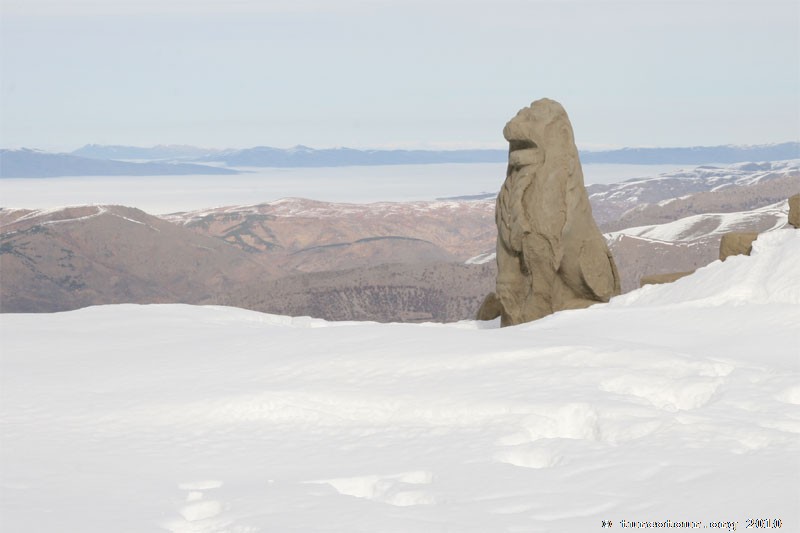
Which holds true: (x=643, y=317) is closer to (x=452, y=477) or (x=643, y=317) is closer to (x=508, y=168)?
(x=508, y=168)

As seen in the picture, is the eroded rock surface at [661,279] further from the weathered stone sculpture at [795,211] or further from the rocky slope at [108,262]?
the rocky slope at [108,262]

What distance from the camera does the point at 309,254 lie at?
81750 mm

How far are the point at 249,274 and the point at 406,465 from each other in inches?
2531

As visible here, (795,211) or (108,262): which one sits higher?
(795,211)

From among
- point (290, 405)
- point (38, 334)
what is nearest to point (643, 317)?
point (290, 405)

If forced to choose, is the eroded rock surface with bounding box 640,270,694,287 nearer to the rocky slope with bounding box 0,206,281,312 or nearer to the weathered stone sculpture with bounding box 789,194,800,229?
the weathered stone sculpture with bounding box 789,194,800,229

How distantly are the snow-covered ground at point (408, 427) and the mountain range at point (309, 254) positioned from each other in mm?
29466

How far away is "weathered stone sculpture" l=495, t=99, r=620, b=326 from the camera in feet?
57.7

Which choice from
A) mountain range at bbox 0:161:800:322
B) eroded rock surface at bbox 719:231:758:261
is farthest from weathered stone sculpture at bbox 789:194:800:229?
mountain range at bbox 0:161:800:322

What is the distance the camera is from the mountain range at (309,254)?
4622 centimetres

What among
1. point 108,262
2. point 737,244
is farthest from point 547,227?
point 108,262

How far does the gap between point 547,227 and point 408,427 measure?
29.6 ft

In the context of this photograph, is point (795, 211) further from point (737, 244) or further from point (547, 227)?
point (547, 227)

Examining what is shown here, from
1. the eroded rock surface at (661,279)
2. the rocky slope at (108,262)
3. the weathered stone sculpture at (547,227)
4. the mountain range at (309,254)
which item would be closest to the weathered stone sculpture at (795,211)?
the eroded rock surface at (661,279)
